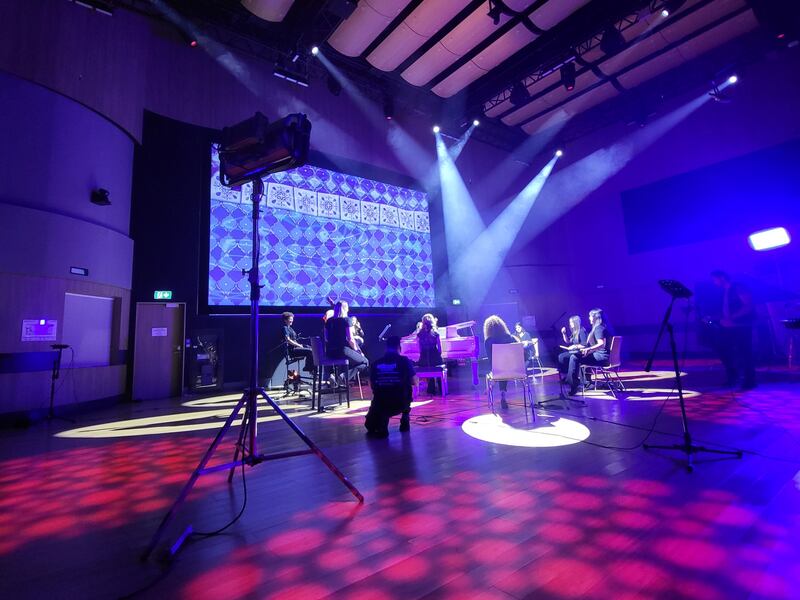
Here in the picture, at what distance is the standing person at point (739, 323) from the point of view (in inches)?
214

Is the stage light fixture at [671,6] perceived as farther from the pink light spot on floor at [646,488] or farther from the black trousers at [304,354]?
the black trousers at [304,354]

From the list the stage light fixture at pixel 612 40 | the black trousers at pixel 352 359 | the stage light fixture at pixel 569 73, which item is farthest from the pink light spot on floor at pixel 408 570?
the stage light fixture at pixel 569 73

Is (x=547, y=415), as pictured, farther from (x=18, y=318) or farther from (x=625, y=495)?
(x=18, y=318)

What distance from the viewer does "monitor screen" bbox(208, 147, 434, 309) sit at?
7777 millimetres

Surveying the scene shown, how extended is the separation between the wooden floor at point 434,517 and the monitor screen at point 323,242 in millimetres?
4443

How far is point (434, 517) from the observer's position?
80.3 inches

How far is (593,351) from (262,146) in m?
5.37

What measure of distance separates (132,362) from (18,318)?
6.22ft

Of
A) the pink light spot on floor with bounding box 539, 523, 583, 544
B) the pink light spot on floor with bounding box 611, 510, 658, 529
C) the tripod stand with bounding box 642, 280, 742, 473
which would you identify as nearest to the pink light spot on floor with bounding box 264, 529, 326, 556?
the pink light spot on floor with bounding box 539, 523, 583, 544

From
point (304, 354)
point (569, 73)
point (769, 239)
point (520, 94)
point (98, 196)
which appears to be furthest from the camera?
point (520, 94)

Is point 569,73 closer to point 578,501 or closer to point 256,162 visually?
point 256,162

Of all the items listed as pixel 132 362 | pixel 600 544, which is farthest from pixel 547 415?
pixel 132 362

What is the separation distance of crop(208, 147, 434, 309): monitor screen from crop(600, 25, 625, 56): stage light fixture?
5241mm

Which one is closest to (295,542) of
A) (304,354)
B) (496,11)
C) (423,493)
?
(423,493)
